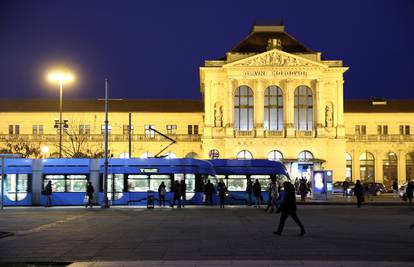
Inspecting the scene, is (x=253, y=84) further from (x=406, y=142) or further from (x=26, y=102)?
(x=26, y=102)

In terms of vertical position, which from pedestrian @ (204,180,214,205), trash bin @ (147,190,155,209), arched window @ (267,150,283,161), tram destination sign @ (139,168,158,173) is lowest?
trash bin @ (147,190,155,209)

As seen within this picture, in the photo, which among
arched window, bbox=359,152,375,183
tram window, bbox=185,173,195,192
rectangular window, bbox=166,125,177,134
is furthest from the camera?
rectangular window, bbox=166,125,177,134

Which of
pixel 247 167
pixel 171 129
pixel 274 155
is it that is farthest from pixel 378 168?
pixel 247 167

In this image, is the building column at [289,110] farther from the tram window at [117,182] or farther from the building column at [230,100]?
the tram window at [117,182]

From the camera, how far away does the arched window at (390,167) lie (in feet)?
319

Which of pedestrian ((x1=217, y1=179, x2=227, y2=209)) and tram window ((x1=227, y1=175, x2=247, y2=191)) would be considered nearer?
pedestrian ((x1=217, y1=179, x2=227, y2=209))

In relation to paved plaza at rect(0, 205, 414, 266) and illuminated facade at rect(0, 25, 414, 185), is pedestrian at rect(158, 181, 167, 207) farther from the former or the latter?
illuminated facade at rect(0, 25, 414, 185)

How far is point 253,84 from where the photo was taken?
88.7m

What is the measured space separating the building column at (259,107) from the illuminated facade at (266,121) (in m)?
0.12

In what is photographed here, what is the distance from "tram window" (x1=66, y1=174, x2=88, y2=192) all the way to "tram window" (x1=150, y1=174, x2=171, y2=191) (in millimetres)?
4373

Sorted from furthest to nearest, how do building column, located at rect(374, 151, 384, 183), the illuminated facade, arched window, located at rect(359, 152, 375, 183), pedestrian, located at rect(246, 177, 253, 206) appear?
arched window, located at rect(359, 152, 375, 183)
building column, located at rect(374, 151, 384, 183)
the illuminated facade
pedestrian, located at rect(246, 177, 253, 206)

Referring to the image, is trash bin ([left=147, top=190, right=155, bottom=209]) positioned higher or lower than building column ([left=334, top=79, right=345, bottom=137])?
lower

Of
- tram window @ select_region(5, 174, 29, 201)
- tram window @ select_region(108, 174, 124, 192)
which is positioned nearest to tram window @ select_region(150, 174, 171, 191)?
tram window @ select_region(108, 174, 124, 192)

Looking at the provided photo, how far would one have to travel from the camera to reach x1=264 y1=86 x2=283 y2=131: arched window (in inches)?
3516
